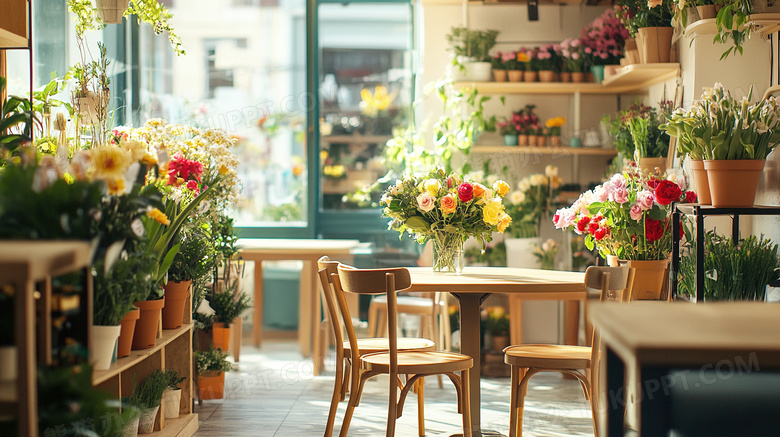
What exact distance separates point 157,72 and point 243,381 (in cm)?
230

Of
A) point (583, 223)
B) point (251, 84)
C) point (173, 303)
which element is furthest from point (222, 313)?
point (251, 84)

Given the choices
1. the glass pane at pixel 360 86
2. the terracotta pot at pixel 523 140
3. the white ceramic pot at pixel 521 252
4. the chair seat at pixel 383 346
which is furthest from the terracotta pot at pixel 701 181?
the glass pane at pixel 360 86

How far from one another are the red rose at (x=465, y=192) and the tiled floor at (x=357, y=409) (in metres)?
0.99

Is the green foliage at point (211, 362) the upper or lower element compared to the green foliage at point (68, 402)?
lower

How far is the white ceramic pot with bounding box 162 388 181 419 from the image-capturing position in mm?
3064

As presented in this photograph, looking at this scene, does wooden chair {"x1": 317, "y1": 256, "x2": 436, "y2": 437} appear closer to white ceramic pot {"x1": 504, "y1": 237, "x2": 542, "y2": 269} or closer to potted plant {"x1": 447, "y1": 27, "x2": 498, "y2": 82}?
white ceramic pot {"x1": 504, "y1": 237, "x2": 542, "y2": 269}

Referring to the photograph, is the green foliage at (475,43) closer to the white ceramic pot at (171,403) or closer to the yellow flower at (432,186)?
the yellow flower at (432,186)

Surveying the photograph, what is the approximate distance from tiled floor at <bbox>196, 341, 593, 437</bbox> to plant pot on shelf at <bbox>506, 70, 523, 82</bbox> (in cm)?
173

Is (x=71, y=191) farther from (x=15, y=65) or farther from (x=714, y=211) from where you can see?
(x=714, y=211)

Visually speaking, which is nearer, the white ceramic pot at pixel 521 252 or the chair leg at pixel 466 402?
the chair leg at pixel 466 402

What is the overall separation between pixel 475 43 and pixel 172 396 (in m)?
2.74

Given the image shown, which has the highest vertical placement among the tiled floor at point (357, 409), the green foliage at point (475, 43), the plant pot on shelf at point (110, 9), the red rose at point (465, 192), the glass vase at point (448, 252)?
the green foliage at point (475, 43)

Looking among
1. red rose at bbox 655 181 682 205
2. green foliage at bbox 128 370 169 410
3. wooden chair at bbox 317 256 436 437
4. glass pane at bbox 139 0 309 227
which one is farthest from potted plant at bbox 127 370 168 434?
glass pane at bbox 139 0 309 227

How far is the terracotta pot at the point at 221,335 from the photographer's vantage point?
3.94m
